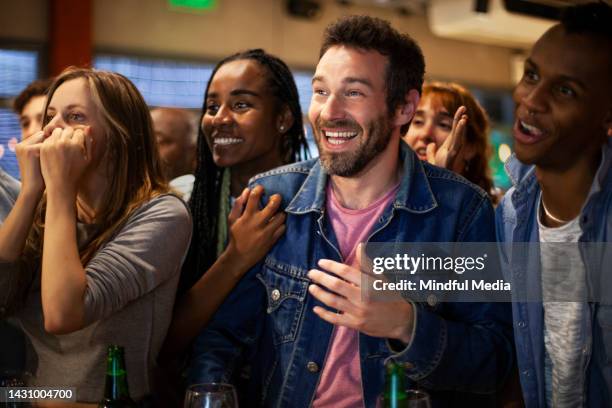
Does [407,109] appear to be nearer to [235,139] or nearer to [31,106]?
[235,139]

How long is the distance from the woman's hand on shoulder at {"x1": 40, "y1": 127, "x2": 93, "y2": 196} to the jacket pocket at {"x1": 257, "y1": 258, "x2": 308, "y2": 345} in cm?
41

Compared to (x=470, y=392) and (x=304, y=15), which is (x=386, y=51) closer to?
(x=470, y=392)

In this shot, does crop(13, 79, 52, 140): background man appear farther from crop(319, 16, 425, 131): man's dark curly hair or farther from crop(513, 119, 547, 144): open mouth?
crop(513, 119, 547, 144): open mouth

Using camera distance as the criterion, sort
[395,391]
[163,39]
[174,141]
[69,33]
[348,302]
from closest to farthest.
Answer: [395,391]
[348,302]
[174,141]
[69,33]
[163,39]

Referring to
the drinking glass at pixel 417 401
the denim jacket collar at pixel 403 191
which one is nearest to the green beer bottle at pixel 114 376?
the drinking glass at pixel 417 401

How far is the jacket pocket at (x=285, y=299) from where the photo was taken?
55.8 inches

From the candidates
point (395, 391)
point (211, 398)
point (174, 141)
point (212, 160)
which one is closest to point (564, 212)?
point (395, 391)

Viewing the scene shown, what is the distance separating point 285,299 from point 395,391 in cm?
51

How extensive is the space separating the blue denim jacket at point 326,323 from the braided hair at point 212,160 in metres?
0.37

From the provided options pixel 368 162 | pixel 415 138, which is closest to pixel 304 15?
pixel 415 138

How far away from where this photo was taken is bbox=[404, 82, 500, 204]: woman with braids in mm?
2082

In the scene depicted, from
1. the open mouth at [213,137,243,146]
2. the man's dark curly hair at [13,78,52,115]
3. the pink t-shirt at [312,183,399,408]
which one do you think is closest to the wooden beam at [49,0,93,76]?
the man's dark curly hair at [13,78,52,115]

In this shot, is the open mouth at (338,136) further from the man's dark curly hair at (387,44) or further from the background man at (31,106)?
the background man at (31,106)

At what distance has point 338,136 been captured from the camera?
4.61 feet
